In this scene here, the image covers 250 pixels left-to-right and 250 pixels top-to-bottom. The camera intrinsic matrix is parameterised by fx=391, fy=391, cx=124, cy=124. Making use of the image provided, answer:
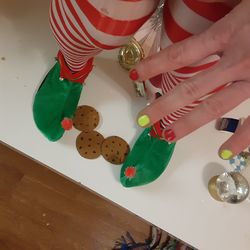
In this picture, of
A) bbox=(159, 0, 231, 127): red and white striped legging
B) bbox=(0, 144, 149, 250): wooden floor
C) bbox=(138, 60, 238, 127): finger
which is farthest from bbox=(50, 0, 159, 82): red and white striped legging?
bbox=(0, 144, 149, 250): wooden floor

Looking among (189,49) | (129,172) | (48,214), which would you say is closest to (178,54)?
(189,49)

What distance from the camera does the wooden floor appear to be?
0.86 metres

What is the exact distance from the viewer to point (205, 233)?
817 millimetres

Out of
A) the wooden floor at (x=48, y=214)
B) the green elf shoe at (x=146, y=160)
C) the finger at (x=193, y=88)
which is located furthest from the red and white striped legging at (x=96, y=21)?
the wooden floor at (x=48, y=214)

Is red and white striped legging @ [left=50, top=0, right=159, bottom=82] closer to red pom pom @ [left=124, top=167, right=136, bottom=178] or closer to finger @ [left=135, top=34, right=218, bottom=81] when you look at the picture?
finger @ [left=135, top=34, right=218, bottom=81]

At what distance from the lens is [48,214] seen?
0.88 meters

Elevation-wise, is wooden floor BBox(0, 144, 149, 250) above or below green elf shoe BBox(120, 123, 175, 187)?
below

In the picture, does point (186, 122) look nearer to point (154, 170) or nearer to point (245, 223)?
point (154, 170)

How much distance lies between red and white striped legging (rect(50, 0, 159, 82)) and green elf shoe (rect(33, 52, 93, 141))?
0.15 m

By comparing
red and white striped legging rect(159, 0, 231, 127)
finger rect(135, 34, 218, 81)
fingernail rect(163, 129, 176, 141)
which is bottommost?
fingernail rect(163, 129, 176, 141)

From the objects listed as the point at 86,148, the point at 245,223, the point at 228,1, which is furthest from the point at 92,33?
the point at 245,223

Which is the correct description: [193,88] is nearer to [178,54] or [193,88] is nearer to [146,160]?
[178,54]

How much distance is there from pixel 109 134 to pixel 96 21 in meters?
0.35

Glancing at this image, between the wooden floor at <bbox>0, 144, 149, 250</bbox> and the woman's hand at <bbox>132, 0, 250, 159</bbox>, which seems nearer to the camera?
the woman's hand at <bbox>132, 0, 250, 159</bbox>
